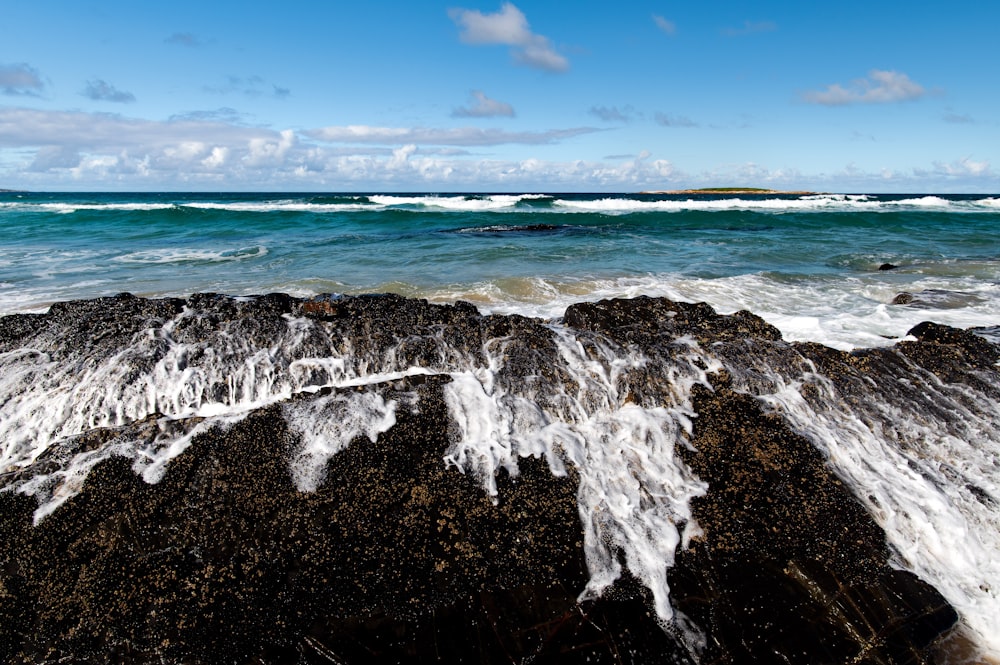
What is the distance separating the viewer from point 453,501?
13.3 ft

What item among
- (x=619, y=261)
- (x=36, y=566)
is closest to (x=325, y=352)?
(x=36, y=566)

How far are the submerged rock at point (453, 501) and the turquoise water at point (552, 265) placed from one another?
3.19 meters

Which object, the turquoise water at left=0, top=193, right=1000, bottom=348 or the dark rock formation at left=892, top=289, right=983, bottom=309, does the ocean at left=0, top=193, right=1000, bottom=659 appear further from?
the turquoise water at left=0, top=193, right=1000, bottom=348

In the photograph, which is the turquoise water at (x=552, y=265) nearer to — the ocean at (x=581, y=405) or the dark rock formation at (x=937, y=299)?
the dark rock formation at (x=937, y=299)

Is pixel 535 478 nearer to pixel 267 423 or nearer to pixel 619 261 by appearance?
pixel 267 423

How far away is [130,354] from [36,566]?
2770 mm

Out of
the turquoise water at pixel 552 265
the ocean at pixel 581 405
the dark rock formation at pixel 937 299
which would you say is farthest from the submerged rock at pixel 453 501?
the dark rock formation at pixel 937 299

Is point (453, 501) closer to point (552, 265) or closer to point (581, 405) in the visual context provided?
point (581, 405)

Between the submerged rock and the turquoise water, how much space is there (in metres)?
3.19

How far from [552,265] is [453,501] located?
10.4 metres

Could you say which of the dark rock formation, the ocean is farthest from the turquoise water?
the ocean

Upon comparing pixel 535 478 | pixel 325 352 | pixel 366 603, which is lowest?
pixel 366 603

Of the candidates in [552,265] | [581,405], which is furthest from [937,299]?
[581,405]

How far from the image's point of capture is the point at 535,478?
4.32 metres
